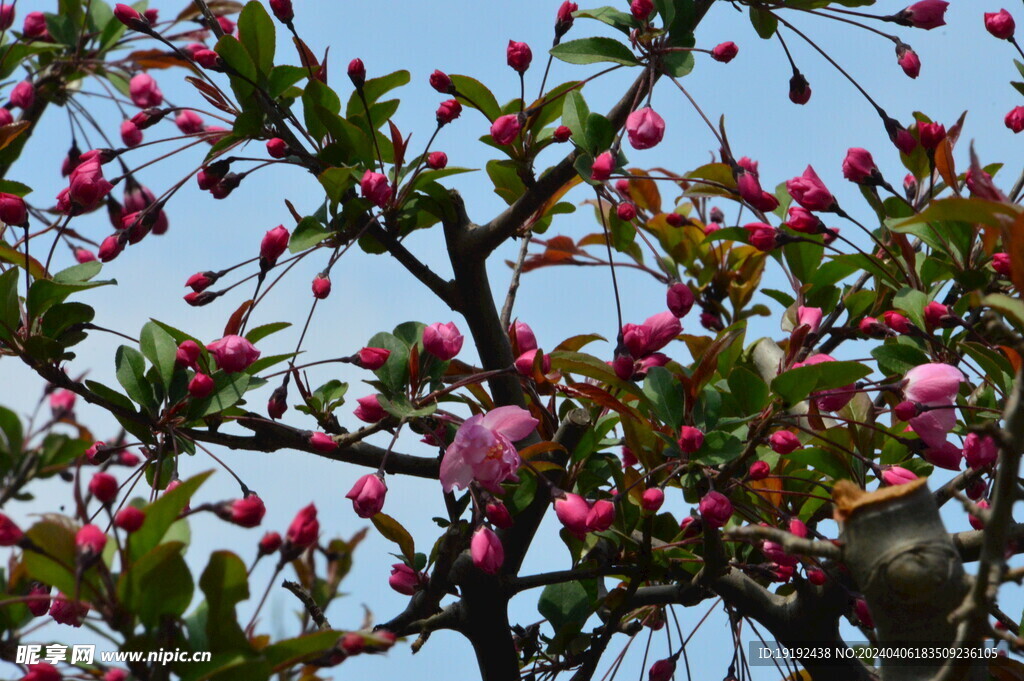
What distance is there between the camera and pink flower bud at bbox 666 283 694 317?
5.51 ft

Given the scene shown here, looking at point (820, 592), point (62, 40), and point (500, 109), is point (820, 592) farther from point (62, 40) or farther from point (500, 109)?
point (62, 40)

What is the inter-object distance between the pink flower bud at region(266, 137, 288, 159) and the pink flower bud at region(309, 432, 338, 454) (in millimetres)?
516

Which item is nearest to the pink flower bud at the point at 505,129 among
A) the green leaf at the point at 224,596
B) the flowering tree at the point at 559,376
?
the flowering tree at the point at 559,376

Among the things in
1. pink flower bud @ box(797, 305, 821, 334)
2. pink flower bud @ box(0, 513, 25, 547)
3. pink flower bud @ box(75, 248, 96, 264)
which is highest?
pink flower bud @ box(75, 248, 96, 264)

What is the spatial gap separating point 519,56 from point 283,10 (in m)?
0.44

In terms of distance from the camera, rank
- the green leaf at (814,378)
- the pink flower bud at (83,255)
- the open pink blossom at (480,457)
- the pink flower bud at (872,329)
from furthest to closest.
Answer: the pink flower bud at (83,255)
the pink flower bud at (872,329)
the open pink blossom at (480,457)
the green leaf at (814,378)

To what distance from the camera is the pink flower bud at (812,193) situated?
5.45ft

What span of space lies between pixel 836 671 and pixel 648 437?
0.53m

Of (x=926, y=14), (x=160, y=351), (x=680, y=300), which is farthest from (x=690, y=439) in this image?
(x=926, y=14)

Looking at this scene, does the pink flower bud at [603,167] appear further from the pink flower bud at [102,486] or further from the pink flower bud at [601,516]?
the pink flower bud at [102,486]

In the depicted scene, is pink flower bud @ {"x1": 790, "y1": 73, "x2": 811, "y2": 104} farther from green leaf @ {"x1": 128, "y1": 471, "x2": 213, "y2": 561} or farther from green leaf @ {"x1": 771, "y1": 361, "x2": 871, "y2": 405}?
green leaf @ {"x1": 128, "y1": 471, "x2": 213, "y2": 561}

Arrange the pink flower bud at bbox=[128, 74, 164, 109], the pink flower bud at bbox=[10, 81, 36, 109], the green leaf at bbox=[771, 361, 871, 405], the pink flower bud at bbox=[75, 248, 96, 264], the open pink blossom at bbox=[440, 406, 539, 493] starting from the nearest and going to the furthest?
the green leaf at bbox=[771, 361, 871, 405]
the open pink blossom at bbox=[440, 406, 539, 493]
the pink flower bud at bbox=[75, 248, 96, 264]
the pink flower bud at bbox=[10, 81, 36, 109]
the pink flower bud at bbox=[128, 74, 164, 109]

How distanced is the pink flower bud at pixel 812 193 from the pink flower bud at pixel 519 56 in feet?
1.67

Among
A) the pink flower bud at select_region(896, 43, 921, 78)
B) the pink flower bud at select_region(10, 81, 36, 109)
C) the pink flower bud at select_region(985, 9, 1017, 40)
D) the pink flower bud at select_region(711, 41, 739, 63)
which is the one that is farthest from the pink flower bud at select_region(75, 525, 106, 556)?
the pink flower bud at select_region(10, 81, 36, 109)
